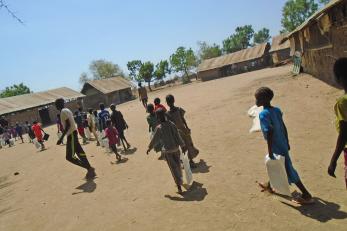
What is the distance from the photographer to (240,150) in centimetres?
791

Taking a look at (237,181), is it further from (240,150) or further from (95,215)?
(95,215)

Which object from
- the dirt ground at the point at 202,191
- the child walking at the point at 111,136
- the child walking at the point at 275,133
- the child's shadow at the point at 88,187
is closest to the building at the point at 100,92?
the dirt ground at the point at 202,191

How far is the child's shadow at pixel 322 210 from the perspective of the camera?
→ 164 inches

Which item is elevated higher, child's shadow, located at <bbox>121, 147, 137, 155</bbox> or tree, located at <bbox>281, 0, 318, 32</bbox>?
tree, located at <bbox>281, 0, 318, 32</bbox>

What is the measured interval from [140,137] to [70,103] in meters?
31.6

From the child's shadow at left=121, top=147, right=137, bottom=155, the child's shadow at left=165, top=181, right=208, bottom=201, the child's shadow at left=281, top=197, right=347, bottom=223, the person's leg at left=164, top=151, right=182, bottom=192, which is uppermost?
the person's leg at left=164, top=151, right=182, bottom=192

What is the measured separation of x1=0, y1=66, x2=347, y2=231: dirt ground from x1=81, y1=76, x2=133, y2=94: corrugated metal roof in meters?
37.6

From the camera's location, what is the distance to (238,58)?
183 feet

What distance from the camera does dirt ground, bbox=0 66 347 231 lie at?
182 inches

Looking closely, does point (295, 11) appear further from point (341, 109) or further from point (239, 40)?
point (341, 109)

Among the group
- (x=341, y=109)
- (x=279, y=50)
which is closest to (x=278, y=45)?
(x=279, y=50)

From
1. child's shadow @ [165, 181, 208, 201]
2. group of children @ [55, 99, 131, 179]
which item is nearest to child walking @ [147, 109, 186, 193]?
child's shadow @ [165, 181, 208, 201]

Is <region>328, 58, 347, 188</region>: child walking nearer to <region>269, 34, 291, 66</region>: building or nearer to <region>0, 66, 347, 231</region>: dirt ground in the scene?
<region>0, 66, 347, 231</region>: dirt ground

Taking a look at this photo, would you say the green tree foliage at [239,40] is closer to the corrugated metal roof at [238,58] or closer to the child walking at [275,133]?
the corrugated metal roof at [238,58]
